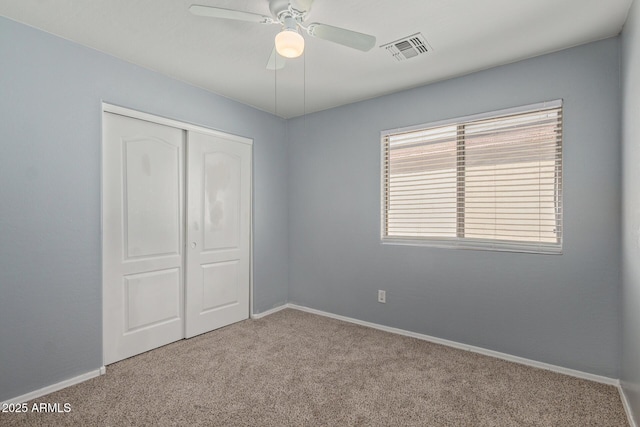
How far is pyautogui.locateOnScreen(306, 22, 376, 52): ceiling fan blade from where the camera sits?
6.02 ft

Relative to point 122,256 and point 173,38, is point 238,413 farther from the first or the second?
point 173,38

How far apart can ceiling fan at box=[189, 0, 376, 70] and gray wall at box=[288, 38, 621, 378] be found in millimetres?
1044

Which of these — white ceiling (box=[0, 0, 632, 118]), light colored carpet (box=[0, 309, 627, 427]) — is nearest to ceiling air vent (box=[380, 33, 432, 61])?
white ceiling (box=[0, 0, 632, 118])

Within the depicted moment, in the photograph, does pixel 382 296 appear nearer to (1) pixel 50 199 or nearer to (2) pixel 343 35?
(2) pixel 343 35

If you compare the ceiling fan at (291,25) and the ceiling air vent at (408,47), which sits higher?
the ceiling air vent at (408,47)

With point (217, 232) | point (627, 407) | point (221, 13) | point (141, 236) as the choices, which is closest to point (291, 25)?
point (221, 13)

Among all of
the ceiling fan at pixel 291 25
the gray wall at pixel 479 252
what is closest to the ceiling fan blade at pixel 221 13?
the ceiling fan at pixel 291 25

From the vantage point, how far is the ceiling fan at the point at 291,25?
1703 mm

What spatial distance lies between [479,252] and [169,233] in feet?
9.19

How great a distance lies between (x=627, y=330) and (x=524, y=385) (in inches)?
28.7

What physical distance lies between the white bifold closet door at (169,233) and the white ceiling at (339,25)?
0.66 meters

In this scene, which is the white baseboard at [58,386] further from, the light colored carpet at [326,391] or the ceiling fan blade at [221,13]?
the ceiling fan blade at [221,13]

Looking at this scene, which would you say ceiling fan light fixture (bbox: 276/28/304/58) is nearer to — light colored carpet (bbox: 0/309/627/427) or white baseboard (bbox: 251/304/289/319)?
light colored carpet (bbox: 0/309/627/427)

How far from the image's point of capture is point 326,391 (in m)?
2.22
